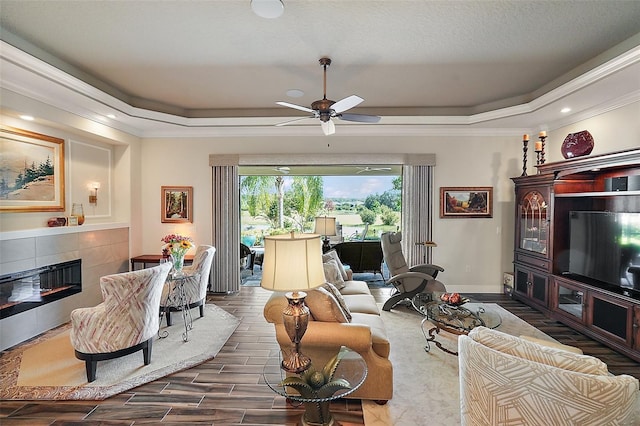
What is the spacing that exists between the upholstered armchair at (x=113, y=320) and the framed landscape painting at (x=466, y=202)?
456 cm

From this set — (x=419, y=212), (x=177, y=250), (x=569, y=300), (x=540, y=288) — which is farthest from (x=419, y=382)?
(x=419, y=212)

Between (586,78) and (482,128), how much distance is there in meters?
2.02

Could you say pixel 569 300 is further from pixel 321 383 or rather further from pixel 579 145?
pixel 321 383

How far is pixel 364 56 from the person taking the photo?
10.5 feet

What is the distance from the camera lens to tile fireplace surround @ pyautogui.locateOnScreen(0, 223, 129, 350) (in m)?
3.30

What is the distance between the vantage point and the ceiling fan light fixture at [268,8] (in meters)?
2.28

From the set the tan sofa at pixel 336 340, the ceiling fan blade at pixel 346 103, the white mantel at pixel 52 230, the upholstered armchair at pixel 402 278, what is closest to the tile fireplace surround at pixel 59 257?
the white mantel at pixel 52 230

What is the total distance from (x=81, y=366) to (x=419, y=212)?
4871 mm

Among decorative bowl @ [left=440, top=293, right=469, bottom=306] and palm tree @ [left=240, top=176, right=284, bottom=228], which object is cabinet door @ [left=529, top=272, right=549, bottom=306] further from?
palm tree @ [left=240, top=176, right=284, bottom=228]

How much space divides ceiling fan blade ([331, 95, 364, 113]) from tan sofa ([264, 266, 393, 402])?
181 centimetres

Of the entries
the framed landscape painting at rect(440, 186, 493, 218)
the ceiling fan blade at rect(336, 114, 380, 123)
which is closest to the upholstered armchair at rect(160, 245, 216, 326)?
the ceiling fan blade at rect(336, 114, 380, 123)

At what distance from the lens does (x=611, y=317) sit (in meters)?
3.17

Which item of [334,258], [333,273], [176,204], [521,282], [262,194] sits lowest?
[521,282]

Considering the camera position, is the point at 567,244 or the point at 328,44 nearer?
the point at 328,44
